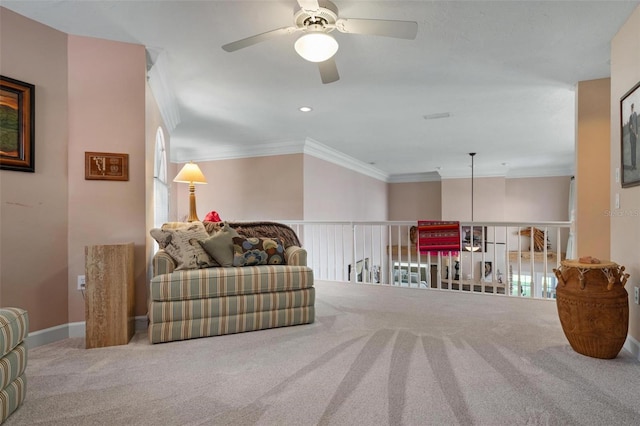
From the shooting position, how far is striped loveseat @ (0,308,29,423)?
1.48 metres

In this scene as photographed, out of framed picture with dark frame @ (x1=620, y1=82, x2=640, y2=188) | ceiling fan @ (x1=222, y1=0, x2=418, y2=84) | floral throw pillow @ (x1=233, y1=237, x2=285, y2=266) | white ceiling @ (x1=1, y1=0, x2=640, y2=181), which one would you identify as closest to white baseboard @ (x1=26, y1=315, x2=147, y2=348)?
floral throw pillow @ (x1=233, y1=237, x2=285, y2=266)

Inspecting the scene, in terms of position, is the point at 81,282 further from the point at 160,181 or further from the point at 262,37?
the point at 262,37

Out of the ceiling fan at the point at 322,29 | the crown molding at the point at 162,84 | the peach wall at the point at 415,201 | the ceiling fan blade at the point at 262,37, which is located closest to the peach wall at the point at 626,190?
the ceiling fan at the point at 322,29

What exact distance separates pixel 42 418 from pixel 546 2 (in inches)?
139

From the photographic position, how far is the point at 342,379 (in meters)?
1.92

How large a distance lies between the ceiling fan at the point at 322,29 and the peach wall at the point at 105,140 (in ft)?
3.83

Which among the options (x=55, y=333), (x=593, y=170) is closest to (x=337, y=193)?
(x=593, y=170)

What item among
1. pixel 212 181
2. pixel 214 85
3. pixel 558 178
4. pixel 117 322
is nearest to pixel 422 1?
pixel 214 85

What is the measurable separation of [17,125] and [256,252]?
1.93m

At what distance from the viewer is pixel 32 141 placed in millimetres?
2406

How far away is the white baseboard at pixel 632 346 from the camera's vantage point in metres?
2.18

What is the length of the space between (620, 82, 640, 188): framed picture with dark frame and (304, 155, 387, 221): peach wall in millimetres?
4176

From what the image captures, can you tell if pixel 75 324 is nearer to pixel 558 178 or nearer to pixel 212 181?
pixel 212 181

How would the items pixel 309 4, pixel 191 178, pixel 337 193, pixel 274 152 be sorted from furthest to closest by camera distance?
pixel 337 193 → pixel 274 152 → pixel 191 178 → pixel 309 4
